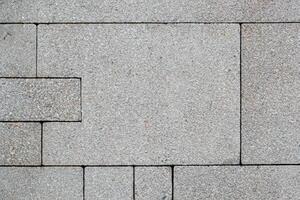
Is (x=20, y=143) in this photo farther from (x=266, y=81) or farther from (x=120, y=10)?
(x=266, y=81)

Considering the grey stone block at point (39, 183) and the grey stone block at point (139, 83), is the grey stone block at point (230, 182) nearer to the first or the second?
the grey stone block at point (139, 83)

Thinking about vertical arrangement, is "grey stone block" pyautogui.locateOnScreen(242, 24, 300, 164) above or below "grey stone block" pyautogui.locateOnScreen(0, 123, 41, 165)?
above

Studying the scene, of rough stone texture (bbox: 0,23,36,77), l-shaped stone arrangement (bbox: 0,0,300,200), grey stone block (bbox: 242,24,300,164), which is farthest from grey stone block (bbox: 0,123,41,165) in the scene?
grey stone block (bbox: 242,24,300,164)

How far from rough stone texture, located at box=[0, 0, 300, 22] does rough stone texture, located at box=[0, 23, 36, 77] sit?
3.5 inches

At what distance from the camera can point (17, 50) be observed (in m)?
4.11

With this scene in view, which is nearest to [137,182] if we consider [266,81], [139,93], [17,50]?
[139,93]

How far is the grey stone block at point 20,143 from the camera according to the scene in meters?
4.10

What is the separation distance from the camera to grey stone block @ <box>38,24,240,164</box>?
411 cm

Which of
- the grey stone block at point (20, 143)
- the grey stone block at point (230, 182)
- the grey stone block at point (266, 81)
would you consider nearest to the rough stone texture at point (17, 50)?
the grey stone block at point (20, 143)

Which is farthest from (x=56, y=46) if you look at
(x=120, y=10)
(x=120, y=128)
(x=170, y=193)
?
(x=170, y=193)

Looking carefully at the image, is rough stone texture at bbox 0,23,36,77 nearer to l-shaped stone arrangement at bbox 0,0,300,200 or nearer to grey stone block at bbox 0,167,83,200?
l-shaped stone arrangement at bbox 0,0,300,200

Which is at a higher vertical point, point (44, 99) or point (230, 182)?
point (44, 99)

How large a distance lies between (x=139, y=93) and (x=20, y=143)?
3.69ft

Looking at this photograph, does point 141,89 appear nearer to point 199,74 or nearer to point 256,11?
point 199,74
